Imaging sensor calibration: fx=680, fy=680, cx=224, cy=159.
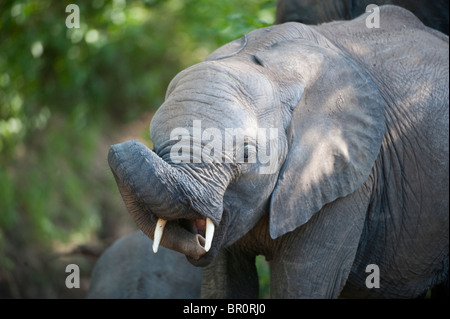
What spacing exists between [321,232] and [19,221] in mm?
5784

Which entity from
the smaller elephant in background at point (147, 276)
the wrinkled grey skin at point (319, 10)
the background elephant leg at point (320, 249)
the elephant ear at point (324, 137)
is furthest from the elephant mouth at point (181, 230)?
the wrinkled grey skin at point (319, 10)

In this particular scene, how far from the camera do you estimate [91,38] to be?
295 inches

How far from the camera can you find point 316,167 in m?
3.57

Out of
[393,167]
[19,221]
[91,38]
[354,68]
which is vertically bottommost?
[19,221]

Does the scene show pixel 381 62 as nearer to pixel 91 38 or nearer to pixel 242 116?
pixel 242 116

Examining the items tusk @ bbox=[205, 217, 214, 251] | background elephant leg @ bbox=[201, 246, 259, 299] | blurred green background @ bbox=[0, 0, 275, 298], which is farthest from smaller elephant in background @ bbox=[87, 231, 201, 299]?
tusk @ bbox=[205, 217, 214, 251]

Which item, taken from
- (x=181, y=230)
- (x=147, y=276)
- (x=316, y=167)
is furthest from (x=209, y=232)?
(x=147, y=276)

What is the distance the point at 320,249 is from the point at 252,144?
768 mm

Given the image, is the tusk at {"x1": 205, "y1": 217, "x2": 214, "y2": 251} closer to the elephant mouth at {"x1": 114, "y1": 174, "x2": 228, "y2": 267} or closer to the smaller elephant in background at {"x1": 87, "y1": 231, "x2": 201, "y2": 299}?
the elephant mouth at {"x1": 114, "y1": 174, "x2": 228, "y2": 267}

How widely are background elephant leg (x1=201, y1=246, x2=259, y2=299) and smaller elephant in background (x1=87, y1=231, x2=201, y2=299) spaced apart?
0.85m

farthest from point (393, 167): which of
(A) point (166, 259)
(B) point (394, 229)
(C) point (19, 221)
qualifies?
(C) point (19, 221)

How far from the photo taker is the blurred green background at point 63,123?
7914mm

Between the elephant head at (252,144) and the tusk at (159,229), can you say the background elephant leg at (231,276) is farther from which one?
the tusk at (159,229)

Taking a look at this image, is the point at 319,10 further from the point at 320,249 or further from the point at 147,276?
the point at 147,276
